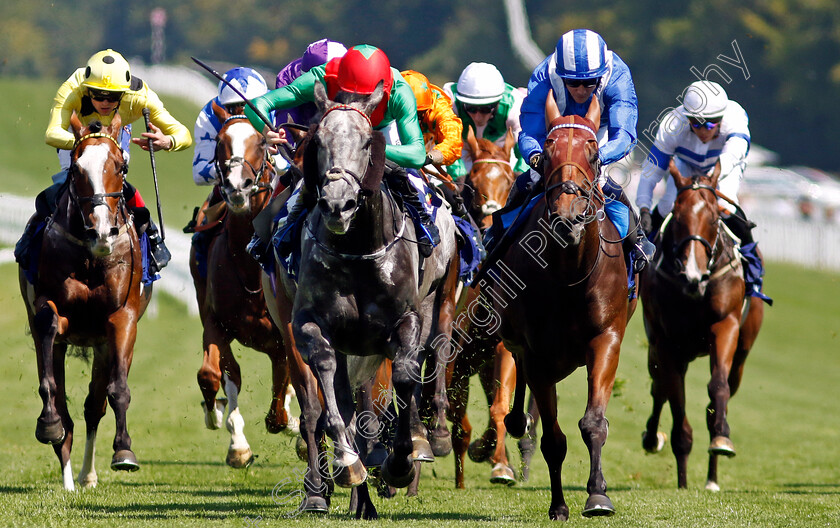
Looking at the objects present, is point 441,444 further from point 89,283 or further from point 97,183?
point 97,183

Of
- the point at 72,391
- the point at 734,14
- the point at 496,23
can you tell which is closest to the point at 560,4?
the point at 496,23

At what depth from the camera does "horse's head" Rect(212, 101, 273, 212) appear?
9.09m

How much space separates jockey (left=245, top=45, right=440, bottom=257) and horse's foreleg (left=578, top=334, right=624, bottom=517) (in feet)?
3.66

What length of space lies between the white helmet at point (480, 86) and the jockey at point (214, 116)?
1598 millimetres

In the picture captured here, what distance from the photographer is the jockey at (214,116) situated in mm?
10508

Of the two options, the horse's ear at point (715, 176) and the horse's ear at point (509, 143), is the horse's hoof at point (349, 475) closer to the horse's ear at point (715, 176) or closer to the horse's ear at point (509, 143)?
the horse's ear at point (509, 143)

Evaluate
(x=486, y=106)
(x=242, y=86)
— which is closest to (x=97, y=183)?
(x=242, y=86)

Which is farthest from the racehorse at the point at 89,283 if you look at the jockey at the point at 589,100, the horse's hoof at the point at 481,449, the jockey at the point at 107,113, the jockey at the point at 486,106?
the jockey at the point at 486,106

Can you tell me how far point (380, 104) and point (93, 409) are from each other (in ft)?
10.9

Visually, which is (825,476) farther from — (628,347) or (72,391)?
(628,347)

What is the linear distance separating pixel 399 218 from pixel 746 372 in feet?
45.3

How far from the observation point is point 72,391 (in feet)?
49.1

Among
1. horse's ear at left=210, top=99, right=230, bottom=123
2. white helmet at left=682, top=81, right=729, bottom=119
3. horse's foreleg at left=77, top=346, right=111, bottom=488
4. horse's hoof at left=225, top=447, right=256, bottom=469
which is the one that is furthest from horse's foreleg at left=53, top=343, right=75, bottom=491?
white helmet at left=682, top=81, right=729, bottom=119

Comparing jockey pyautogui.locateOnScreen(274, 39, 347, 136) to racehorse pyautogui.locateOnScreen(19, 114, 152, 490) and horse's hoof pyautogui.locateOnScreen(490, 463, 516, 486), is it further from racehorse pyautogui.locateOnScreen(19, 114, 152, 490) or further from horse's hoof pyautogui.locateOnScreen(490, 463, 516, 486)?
horse's hoof pyautogui.locateOnScreen(490, 463, 516, 486)
